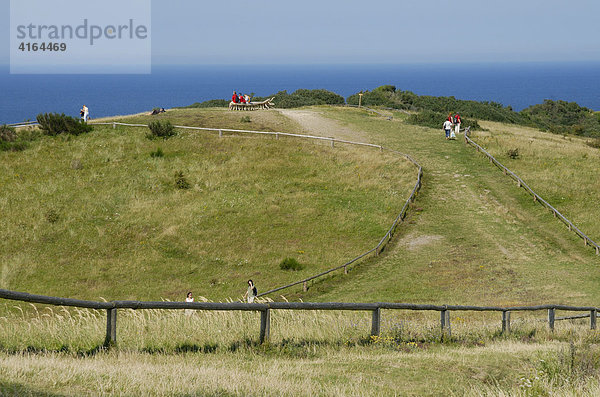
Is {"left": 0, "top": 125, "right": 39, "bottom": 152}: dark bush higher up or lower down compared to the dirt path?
lower down

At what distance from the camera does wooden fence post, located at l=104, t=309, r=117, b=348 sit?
34.2ft

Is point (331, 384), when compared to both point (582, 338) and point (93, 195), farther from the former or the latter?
point (93, 195)

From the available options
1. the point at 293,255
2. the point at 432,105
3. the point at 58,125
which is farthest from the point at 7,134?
the point at 432,105

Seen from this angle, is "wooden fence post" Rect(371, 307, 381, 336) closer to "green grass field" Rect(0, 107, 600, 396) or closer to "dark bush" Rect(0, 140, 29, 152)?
"green grass field" Rect(0, 107, 600, 396)

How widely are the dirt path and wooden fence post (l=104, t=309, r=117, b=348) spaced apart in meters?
35.8

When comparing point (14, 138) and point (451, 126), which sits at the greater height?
point (451, 126)

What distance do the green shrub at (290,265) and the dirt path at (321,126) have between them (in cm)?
1931

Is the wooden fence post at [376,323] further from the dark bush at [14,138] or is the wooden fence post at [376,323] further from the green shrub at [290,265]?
the dark bush at [14,138]

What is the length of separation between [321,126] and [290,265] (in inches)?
943

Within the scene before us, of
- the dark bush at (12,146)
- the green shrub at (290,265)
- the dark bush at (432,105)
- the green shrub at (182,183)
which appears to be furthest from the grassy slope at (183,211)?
the dark bush at (432,105)

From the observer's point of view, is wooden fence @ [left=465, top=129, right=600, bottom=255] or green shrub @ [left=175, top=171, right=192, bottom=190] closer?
wooden fence @ [left=465, top=129, right=600, bottom=255]

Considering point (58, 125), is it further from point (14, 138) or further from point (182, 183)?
point (182, 183)

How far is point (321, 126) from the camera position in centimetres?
4947

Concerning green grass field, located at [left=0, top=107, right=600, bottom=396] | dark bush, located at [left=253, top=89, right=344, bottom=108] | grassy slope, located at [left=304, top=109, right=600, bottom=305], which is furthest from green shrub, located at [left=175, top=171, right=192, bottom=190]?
dark bush, located at [left=253, top=89, right=344, bottom=108]
